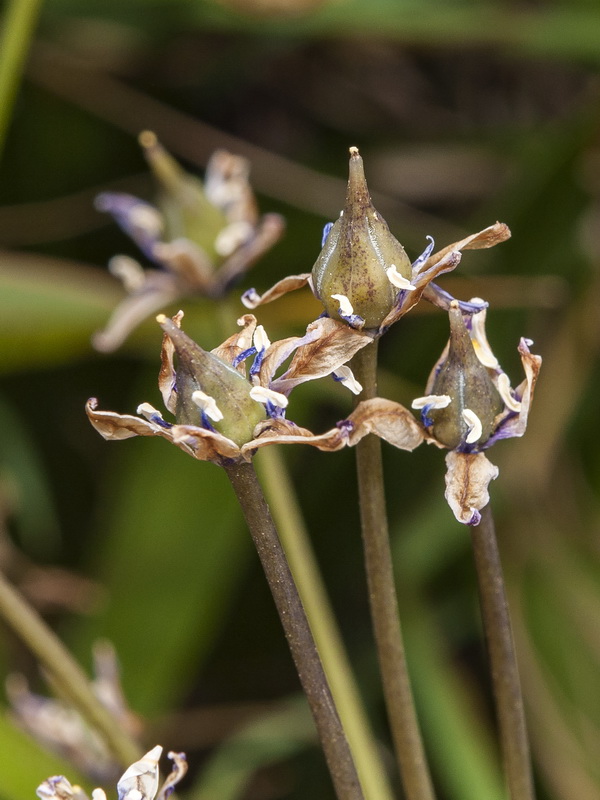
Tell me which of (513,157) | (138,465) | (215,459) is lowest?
(215,459)

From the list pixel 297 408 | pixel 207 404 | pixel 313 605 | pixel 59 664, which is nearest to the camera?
pixel 207 404

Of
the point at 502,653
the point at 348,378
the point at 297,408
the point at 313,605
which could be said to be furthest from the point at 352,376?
the point at 297,408

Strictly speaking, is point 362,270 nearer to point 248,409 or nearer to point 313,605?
point 248,409

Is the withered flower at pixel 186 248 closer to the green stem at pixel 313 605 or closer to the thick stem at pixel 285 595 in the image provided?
the green stem at pixel 313 605

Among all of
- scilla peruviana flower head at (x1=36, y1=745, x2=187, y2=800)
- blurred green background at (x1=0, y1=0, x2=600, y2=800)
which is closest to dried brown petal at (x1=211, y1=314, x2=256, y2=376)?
scilla peruviana flower head at (x1=36, y1=745, x2=187, y2=800)

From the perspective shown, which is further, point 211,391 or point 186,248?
point 186,248

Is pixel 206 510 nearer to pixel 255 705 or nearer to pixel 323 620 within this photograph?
pixel 255 705

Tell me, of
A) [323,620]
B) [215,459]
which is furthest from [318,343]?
[323,620]
